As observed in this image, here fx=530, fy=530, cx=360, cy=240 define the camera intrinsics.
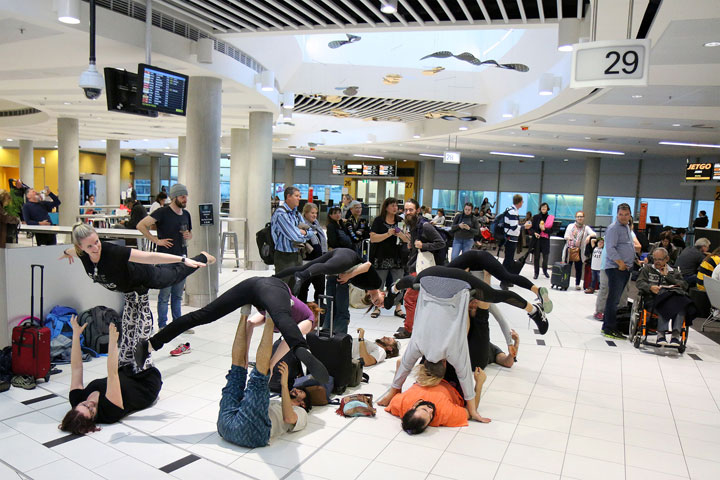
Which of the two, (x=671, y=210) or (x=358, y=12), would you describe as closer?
(x=358, y=12)

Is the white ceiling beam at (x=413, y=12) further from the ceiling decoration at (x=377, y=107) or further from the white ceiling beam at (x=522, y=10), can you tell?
the ceiling decoration at (x=377, y=107)

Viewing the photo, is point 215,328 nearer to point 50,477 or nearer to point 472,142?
point 50,477

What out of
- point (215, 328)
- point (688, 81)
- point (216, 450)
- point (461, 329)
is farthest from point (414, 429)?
point (688, 81)

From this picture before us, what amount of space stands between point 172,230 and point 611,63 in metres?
5.07

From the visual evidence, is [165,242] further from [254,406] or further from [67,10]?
[254,406]

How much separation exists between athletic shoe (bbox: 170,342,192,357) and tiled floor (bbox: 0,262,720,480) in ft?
0.36

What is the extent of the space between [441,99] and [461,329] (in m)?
A: 9.06

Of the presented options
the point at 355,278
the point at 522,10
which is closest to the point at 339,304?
the point at 355,278

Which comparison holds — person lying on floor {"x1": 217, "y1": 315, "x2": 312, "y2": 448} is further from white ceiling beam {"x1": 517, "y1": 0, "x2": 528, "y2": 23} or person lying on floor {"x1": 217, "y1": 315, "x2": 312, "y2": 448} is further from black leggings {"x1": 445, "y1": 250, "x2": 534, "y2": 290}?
white ceiling beam {"x1": 517, "y1": 0, "x2": 528, "y2": 23}

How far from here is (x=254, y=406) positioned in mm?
3672

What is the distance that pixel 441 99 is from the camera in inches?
483

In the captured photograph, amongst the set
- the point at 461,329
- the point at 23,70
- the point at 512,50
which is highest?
the point at 512,50

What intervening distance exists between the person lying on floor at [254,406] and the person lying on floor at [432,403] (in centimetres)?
80

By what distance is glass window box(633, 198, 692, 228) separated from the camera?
22.7 metres
